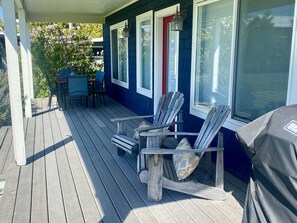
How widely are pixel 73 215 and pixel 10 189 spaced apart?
883 mm

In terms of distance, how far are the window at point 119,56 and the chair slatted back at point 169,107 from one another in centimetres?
312

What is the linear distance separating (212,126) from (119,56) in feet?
17.7

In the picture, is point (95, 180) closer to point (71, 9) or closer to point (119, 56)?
point (119, 56)

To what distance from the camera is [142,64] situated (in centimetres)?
599

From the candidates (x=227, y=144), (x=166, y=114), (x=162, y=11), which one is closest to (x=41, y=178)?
(x=166, y=114)

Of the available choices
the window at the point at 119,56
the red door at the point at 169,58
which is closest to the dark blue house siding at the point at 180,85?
the window at the point at 119,56

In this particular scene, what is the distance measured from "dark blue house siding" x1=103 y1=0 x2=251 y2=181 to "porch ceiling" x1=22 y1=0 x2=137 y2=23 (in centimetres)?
25

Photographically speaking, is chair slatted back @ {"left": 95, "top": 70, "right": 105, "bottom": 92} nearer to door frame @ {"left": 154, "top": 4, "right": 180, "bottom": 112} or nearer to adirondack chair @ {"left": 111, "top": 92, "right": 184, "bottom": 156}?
door frame @ {"left": 154, "top": 4, "right": 180, "bottom": 112}

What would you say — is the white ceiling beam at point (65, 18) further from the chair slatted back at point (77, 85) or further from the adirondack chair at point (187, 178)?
the adirondack chair at point (187, 178)

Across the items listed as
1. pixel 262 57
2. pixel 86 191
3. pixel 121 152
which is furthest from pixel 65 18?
pixel 262 57

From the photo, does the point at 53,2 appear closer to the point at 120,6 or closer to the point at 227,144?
the point at 120,6

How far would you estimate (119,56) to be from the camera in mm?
7777

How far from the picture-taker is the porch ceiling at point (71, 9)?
20.6ft

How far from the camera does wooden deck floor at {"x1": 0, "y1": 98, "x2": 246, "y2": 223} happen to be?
8.05 ft
